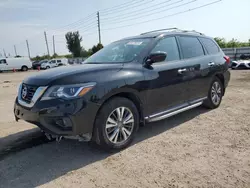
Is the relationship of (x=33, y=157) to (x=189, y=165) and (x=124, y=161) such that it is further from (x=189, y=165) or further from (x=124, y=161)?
(x=189, y=165)

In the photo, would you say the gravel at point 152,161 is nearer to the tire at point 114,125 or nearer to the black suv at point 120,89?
the tire at point 114,125

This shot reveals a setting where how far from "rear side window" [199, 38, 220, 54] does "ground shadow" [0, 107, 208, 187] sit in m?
2.36

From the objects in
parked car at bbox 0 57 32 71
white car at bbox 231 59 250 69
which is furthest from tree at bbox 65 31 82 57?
white car at bbox 231 59 250 69

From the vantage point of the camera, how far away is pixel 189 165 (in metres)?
2.99

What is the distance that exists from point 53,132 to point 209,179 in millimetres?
1935

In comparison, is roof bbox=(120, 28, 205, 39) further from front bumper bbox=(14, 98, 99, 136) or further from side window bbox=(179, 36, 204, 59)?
front bumper bbox=(14, 98, 99, 136)

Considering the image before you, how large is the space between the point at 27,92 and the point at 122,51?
1745 millimetres

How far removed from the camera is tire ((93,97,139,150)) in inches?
128

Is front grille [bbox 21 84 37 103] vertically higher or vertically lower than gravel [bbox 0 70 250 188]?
higher

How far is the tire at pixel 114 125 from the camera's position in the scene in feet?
10.6

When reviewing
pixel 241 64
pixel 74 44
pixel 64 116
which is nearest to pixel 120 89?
pixel 64 116

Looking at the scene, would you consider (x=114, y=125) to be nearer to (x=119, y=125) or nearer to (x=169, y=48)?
(x=119, y=125)

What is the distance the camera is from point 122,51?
13.9 feet

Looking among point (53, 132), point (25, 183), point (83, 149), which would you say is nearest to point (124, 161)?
point (83, 149)
